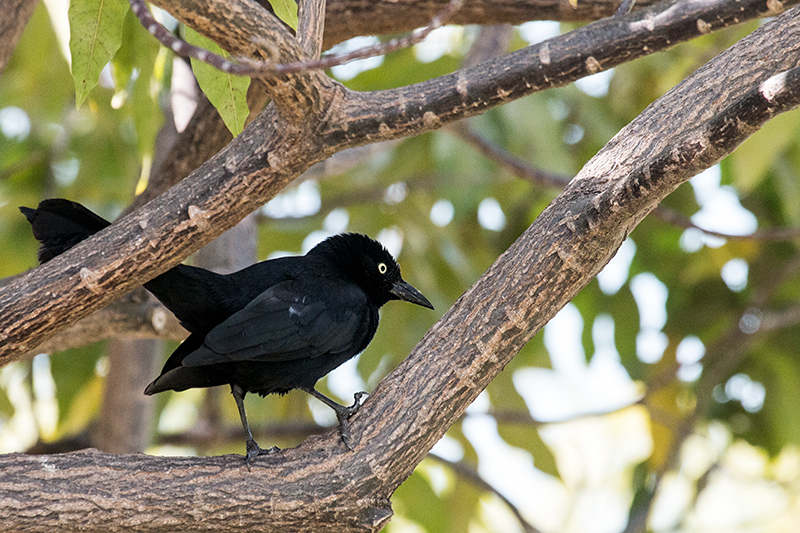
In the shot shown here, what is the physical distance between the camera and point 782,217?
6.98m

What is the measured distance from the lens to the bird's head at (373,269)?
4.16 meters

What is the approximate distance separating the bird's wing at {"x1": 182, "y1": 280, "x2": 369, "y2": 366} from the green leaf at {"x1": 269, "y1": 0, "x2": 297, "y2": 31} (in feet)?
3.77

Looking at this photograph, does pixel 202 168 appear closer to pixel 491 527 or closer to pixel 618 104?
pixel 618 104

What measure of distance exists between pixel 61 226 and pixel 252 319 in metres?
0.77

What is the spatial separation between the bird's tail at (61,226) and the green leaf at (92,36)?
18.6 inches

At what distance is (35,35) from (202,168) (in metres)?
3.51

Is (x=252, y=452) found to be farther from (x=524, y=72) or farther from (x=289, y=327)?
(x=524, y=72)

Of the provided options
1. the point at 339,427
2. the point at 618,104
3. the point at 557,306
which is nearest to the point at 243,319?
the point at 339,427

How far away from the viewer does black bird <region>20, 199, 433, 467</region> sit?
3.10 meters

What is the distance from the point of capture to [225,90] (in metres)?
2.82

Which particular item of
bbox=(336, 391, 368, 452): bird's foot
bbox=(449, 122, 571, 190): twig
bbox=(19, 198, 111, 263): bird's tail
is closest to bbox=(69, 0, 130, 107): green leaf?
bbox=(19, 198, 111, 263): bird's tail

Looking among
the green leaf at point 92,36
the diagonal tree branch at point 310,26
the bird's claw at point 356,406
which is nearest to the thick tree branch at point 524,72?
the diagonal tree branch at point 310,26

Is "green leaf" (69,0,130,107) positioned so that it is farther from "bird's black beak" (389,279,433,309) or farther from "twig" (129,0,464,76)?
"bird's black beak" (389,279,433,309)

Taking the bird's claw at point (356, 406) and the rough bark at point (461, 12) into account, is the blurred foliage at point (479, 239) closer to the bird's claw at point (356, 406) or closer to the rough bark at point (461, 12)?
the rough bark at point (461, 12)
